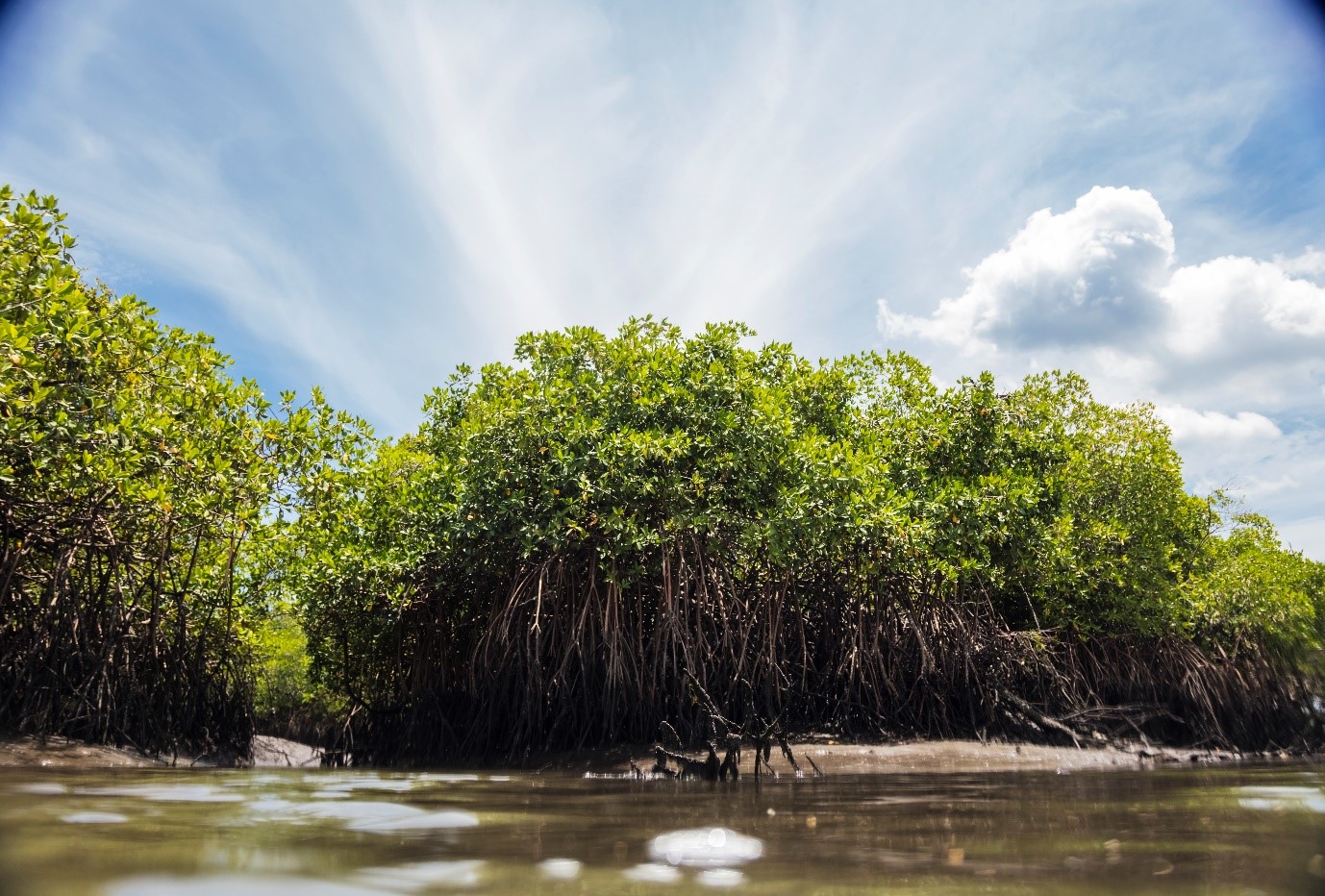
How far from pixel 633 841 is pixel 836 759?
5.30 meters

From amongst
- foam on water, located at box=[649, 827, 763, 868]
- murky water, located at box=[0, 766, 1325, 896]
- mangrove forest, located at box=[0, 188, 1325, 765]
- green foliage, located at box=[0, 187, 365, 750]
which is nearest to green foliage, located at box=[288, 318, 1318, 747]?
mangrove forest, located at box=[0, 188, 1325, 765]

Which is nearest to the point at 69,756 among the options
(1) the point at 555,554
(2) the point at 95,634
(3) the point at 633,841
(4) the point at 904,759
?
(2) the point at 95,634

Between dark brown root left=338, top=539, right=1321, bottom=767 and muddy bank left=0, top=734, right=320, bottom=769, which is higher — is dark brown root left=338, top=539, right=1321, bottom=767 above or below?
above

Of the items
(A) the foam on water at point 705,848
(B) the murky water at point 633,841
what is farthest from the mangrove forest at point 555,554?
(A) the foam on water at point 705,848

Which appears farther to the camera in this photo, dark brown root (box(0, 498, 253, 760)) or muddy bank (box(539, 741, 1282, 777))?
dark brown root (box(0, 498, 253, 760))

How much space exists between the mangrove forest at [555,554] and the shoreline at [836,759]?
0.41m

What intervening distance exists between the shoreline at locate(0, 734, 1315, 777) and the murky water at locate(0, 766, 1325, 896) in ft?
9.05

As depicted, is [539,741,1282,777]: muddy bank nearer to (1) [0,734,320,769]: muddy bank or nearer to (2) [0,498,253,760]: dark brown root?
(1) [0,734,320,769]: muddy bank

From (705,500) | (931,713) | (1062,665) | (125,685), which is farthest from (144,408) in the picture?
(1062,665)

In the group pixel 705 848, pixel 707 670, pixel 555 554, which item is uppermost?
pixel 555 554

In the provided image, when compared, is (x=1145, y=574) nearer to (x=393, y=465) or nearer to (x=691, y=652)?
(x=691, y=652)

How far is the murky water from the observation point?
1800 millimetres

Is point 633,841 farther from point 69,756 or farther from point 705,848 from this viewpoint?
point 69,756

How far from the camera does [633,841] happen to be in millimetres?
2463
